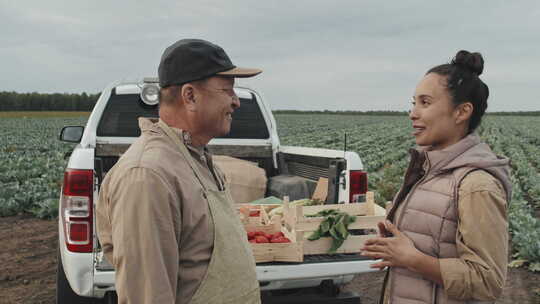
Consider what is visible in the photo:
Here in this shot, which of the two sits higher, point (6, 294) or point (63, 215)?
point (63, 215)

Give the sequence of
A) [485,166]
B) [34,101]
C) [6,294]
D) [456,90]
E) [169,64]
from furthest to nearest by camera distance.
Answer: [34,101] → [6,294] → [456,90] → [485,166] → [169,64]

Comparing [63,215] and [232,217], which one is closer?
[232,217]

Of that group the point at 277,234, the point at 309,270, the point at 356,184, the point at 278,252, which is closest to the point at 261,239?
the point at 278,252

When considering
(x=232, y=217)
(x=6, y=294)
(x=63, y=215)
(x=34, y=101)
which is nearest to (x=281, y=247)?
(x=63, y=215)

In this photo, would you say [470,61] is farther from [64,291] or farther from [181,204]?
[64,291]

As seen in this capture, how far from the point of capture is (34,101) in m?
93.9

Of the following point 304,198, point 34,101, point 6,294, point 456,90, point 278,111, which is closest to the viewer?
point 456,90

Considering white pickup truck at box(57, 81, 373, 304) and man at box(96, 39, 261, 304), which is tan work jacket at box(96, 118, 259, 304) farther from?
white pickup truck at box(57, 81, 373, 304)

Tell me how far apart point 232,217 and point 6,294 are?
470cm

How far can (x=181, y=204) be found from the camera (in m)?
1.65

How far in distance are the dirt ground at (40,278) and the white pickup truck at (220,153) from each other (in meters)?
1.52

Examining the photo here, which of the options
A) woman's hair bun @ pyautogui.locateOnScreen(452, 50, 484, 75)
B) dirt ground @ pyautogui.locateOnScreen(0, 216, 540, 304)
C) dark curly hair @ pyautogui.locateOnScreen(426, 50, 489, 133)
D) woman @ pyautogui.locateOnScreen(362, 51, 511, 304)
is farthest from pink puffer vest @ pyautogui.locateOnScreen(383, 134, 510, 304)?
dirt ground @ pyautogui.locateOnScreen(0, 216, 540, 304)

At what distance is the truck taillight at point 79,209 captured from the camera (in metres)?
3.46

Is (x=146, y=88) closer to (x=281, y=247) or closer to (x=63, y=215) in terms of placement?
(x=63, y=215)
